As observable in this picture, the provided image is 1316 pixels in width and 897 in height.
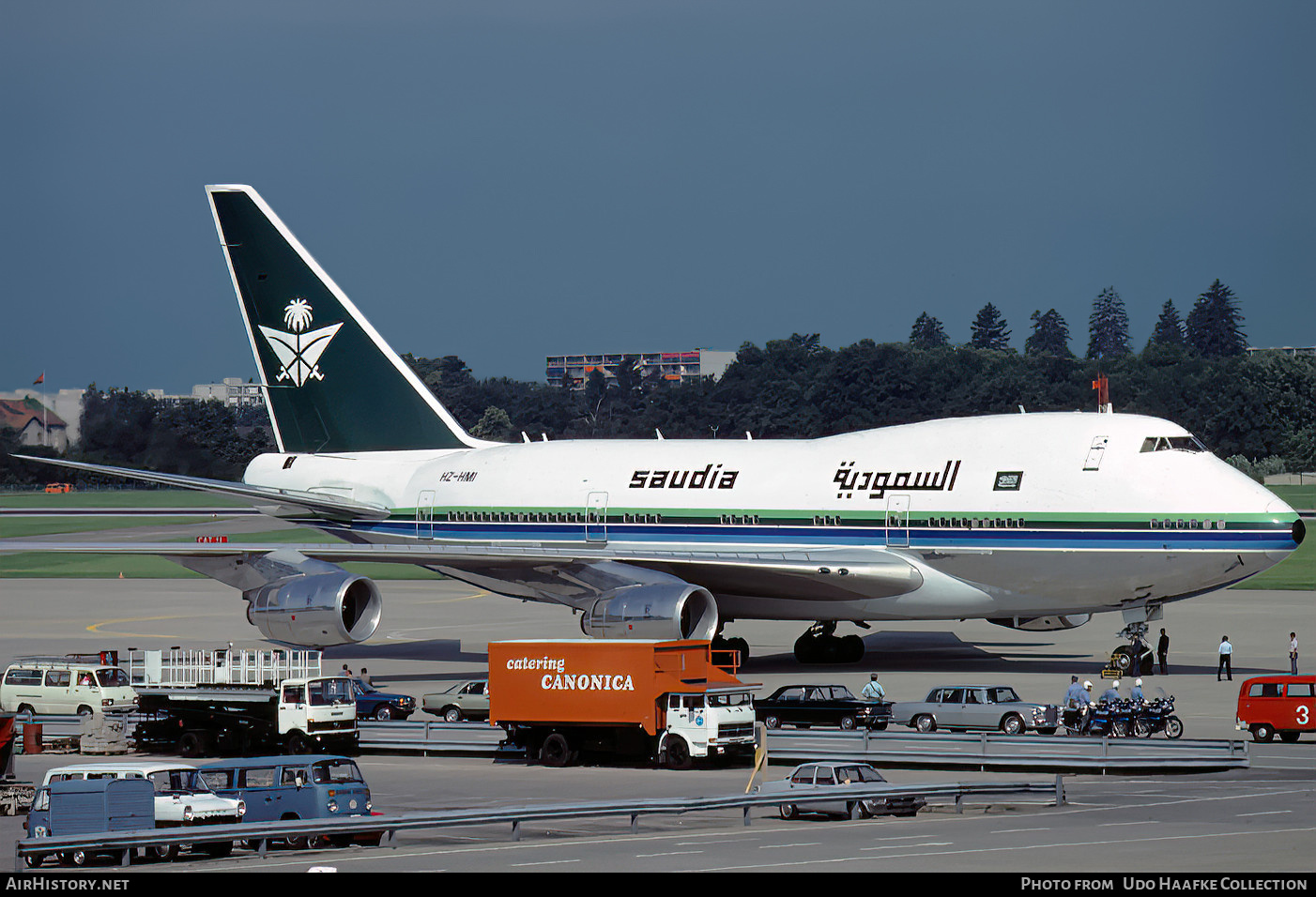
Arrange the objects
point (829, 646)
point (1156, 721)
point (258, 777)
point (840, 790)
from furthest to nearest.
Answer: point (829, 646) < point (1156, 721) < point (258, 777) < point (840, 790)

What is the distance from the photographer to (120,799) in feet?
77.4

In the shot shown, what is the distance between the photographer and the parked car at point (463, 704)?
39.2 metres

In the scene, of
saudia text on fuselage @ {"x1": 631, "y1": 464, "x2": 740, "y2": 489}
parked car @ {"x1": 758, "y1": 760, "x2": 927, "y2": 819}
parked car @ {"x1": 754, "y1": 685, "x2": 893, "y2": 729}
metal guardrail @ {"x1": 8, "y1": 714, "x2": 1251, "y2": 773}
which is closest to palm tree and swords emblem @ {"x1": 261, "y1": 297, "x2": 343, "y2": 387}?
saudia text on fuselage @ {"x1": 631, "y1": 464, "x2": 740, "y2": 489}

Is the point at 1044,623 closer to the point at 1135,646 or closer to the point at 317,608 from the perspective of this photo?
the point at 1135,646

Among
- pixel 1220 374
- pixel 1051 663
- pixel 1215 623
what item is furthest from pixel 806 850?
pixel 1220 374

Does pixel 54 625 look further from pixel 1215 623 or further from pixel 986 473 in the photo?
pixel 1215 623

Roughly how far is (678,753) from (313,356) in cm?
2569

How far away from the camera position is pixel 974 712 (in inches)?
1420

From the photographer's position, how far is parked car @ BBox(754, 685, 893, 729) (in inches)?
1438

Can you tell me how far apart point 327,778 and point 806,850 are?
741cm

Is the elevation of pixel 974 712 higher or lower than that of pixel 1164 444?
lower

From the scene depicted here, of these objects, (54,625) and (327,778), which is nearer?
(327,778)

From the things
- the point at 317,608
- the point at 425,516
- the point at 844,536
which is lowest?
the point at 317,608

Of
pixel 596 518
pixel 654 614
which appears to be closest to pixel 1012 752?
pixel 654 614
